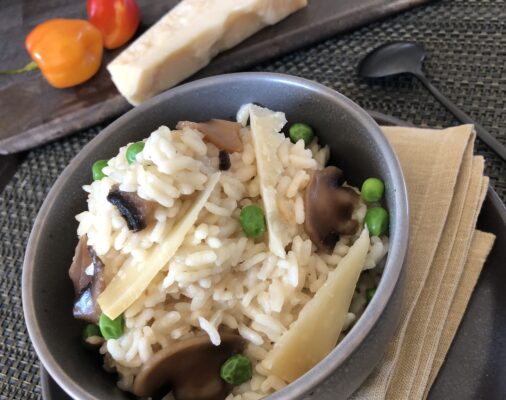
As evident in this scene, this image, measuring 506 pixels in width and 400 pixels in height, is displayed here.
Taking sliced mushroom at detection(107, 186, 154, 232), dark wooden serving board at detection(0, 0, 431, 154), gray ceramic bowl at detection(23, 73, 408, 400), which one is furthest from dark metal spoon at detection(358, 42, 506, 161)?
sliced mushroom at detection(107, 186, 154, 232)

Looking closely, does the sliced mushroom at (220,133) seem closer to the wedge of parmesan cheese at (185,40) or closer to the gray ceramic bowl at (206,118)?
the gray ceramic bowl at (206,118)

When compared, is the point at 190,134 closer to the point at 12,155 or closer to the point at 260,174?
the point at 260,174

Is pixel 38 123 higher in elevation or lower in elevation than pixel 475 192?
lower

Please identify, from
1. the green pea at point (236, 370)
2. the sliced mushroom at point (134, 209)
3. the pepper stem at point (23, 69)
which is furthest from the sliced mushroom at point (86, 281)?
the pepper stem at point (23, 69)

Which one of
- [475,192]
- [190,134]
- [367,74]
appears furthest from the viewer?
[367,74]

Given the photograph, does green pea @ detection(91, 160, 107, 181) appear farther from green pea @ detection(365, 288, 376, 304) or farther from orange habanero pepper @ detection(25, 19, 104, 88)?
A: orange habanero pepper @ detection(25, 19, 104, 88)

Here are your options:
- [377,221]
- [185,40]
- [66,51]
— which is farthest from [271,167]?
[66,51]

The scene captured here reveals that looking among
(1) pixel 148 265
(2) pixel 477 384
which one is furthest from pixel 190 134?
(2) pixel 477 384
